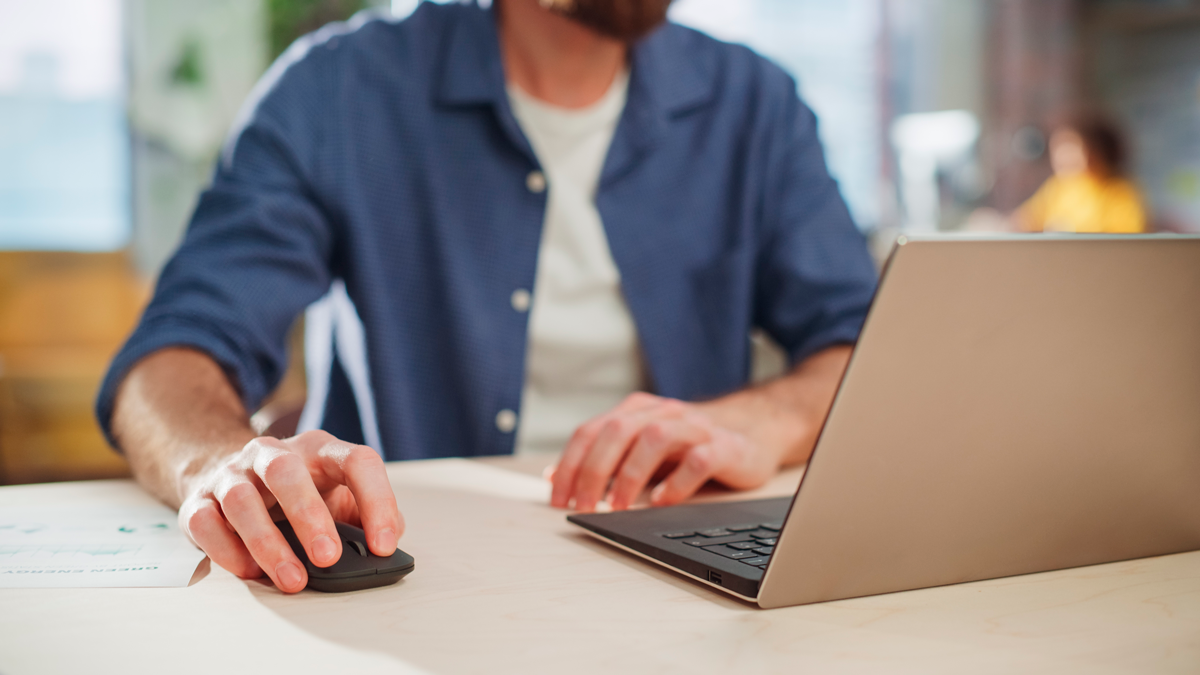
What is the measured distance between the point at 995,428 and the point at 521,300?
0.76 meters

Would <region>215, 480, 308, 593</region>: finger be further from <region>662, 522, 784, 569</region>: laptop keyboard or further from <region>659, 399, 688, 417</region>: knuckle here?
<region>659, 399, 688, 417</region>: knuckle

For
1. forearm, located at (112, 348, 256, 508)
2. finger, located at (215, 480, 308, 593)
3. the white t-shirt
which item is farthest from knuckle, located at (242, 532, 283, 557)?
the white t-shirt

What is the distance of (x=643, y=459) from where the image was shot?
0.67m

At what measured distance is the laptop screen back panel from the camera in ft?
1.28

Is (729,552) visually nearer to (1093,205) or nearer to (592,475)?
(592,475)

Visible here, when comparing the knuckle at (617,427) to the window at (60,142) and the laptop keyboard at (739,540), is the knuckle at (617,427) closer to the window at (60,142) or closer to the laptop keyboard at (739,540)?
the laptop keyboard at (739,540)

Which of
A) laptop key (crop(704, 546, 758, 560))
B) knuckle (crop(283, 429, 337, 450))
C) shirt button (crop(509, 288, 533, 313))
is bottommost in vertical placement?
shirt button (crop(509, 288, 533, 313))

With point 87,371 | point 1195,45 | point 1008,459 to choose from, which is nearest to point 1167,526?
point 1008,459

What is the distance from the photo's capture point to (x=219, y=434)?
2.24ft

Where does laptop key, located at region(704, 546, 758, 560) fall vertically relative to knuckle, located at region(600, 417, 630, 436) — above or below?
below

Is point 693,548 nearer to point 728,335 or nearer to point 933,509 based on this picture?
point 933,509

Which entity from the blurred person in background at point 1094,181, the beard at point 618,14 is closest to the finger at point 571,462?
the beard at point 618,14

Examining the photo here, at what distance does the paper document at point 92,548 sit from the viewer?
0.50 meters

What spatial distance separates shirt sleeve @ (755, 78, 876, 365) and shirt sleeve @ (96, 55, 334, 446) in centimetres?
55
